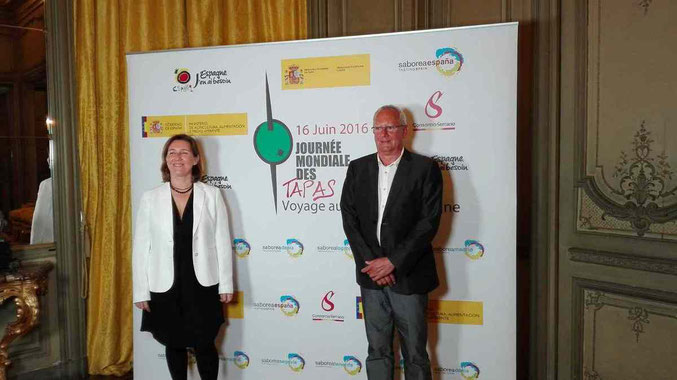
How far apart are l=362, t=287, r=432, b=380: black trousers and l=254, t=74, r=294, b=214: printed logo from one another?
82 cm

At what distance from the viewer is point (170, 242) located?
2.96 m

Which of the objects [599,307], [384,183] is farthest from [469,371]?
[384,183]

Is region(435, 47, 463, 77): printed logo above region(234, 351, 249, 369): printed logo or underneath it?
above

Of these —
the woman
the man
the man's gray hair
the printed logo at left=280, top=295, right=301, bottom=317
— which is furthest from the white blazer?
the man's gray hair

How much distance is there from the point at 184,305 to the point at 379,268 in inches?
42.2

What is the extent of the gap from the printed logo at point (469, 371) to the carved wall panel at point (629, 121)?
2.97 ft

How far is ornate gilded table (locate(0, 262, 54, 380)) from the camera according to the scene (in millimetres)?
3221

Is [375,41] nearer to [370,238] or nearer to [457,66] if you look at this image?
[457,66]

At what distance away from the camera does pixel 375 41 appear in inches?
116

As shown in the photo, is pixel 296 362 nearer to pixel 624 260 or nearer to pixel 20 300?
pixel 20 300

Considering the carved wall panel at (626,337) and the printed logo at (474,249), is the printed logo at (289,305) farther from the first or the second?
the carved wall panel at (626,337)

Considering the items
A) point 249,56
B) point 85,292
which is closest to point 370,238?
point 249,56

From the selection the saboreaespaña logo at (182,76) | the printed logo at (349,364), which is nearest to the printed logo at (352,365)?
the printed logo at (349,364)

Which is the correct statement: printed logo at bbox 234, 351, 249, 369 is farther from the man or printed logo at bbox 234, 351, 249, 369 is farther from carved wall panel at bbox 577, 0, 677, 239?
carved wall panel at bbox 577, 0, 677, 239
